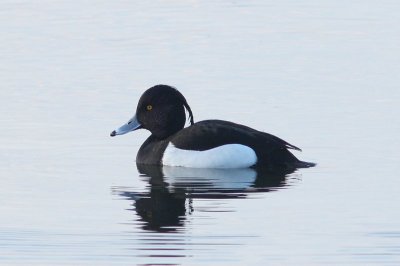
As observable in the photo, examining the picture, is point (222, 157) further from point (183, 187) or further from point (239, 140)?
point (183, 187)

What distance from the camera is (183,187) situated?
13289 millimetres

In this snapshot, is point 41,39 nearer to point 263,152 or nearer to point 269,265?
point 263,152

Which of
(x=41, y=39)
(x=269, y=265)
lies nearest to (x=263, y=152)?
(x=269, y=265)

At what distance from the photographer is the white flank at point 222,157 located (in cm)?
1432

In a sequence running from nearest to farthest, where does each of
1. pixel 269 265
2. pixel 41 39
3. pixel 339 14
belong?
pixel 269 265
pixel 41 39
pixel 339 14

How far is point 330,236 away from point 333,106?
5.86 metres

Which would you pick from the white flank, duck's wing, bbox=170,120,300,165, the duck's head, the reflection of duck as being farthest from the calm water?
the duck's head

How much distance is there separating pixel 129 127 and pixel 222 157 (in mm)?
1333

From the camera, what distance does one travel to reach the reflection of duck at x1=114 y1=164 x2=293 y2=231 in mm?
11945

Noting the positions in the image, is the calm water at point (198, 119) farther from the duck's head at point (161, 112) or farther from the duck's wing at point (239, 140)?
the duck's head at point (161, 112)

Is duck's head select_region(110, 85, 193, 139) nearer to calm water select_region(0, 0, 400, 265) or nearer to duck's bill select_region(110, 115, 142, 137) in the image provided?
duck's bill select_region(110, 115, 142, 137)

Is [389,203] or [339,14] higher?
[339,14]

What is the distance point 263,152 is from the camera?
47.0 ft

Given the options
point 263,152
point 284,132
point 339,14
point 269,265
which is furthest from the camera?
point 339,14
